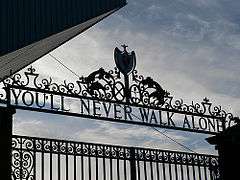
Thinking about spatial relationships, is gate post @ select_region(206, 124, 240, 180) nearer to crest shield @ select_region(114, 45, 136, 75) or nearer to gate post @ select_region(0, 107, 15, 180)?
crest shield @ select_region(114, 45, 136, 75)

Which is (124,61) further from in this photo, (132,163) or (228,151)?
(228,151)

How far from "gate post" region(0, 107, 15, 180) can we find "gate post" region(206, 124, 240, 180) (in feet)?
15.9

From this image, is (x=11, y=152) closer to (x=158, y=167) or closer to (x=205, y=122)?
(x=158, y=167)

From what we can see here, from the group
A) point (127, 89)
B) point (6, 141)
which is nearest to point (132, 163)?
point (127, 89)

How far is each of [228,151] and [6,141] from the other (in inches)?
205

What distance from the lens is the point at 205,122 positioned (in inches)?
524

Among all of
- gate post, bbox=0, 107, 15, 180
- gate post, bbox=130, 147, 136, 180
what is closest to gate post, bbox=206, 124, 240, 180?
gate post, bbox=130, 147, 136, 180

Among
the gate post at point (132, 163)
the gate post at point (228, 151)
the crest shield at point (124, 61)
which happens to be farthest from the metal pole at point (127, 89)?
the gate post at point (228, 151)

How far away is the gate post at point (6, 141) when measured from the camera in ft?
33.1

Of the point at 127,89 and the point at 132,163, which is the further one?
the point at 127,89

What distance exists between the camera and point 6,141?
10289 millimetres

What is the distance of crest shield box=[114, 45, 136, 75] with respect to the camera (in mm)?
12551

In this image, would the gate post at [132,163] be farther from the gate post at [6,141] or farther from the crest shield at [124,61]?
the gate post at [6,141]

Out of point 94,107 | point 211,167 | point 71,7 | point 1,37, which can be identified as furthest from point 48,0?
point 211,167
